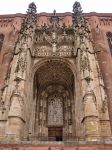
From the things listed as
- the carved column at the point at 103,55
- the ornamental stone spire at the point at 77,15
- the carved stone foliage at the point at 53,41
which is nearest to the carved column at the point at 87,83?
the ornamental stone spire at the point at 77,15

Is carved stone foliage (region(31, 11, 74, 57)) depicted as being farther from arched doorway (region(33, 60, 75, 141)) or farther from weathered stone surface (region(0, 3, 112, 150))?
arched doorway (region(33, 60, 75, 141))

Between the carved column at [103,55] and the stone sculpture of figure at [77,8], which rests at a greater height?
the stone sculpture of figure at [77,8]

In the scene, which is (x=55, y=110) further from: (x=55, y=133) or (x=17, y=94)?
(x=17, y=94)

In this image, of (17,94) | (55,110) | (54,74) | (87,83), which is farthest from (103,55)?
(17,94)

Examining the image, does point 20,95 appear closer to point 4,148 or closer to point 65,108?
point 4,148

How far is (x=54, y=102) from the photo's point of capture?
19.4 meters

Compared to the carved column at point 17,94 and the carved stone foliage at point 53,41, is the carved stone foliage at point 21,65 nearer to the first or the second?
the carved column at point 17,94

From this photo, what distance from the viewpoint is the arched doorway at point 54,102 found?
17484 millimetres

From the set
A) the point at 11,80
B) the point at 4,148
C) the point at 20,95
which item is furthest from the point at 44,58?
the point at 4,148

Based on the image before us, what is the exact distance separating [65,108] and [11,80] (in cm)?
546

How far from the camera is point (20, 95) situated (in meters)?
14.3

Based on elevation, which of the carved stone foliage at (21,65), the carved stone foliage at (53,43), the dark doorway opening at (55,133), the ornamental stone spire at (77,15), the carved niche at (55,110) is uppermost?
the ornamental stone spire at (77,15)

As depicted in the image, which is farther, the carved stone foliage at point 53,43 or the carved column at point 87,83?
the carved stone foliage at point 53,43

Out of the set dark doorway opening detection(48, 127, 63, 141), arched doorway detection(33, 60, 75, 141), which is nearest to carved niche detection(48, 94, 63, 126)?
arched doorway detection(33, 60, 75, 141)
